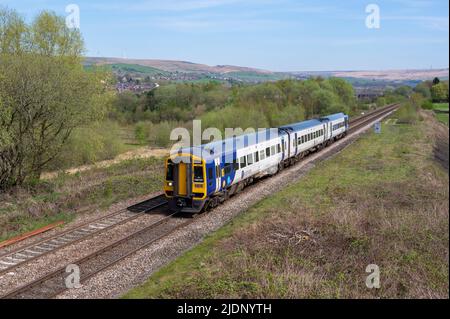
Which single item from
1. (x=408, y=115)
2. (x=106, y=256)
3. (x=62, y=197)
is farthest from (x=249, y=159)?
(x=408, y=115)

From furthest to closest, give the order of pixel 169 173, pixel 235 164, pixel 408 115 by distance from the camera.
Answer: pixel 408 115 < pixel 235 164 < pixel 169 173

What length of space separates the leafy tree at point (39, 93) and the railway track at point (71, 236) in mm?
6695

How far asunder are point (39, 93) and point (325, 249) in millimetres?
16249

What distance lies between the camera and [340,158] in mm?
32375

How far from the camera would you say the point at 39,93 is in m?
22.2

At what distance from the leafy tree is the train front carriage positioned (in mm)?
8174

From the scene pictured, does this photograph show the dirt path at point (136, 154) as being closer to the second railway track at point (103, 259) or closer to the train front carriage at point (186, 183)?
the train front carriage at point (186, 183)

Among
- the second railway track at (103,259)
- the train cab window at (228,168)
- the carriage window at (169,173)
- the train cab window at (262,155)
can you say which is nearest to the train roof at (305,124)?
the train cab window at (262,155)

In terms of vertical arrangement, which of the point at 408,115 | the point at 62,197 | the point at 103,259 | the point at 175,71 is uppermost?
the point at 175,71

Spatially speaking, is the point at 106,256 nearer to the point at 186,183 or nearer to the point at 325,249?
the point at 186,183

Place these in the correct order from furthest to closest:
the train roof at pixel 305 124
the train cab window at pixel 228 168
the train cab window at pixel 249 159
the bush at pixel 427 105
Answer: the bush at pixel 427 105 → the train roof at pixel 305 124 → the train cab window at pixel 249 159 → the train cab window at pixel 228 168

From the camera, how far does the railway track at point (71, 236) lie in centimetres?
1426

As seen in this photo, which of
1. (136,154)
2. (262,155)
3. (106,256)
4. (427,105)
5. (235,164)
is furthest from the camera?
(427,105)
